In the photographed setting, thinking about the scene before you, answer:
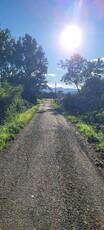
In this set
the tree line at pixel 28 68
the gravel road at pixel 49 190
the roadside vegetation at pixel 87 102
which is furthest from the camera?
the tree line at pixel 28 68

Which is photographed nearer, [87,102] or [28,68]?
[87,102]

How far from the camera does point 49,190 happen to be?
975cm

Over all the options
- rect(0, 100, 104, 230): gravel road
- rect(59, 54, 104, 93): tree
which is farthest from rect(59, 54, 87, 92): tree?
rect(0, 100, 104, 230): gravel road

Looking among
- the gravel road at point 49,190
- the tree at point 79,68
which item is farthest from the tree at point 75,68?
the gravel road at point 49,190

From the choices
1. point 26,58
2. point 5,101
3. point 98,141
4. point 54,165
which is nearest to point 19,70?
point 26,58

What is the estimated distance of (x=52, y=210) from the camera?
26.9 feet

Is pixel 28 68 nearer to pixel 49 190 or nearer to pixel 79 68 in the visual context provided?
pixel 79 68

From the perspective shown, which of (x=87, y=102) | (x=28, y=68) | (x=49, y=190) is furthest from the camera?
(x=28, y=68)

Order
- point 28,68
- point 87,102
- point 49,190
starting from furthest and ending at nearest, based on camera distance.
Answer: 1. point 28,68
2. point 87,102
3. point 49,190

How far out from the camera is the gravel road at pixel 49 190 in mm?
7586

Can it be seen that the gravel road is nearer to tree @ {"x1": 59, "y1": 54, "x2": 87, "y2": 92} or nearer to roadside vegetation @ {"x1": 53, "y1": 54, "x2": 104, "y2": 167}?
roadside vegetation @ {"x1": 53, "y1": 54, "x2": 104, "y2": 167}

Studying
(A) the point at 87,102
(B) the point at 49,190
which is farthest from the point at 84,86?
(B) the point at 49,190

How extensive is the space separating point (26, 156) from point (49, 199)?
5748mm

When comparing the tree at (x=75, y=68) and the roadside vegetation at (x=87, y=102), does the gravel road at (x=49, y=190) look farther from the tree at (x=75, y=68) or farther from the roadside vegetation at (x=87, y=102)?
the tree at (x=75, y=68)
